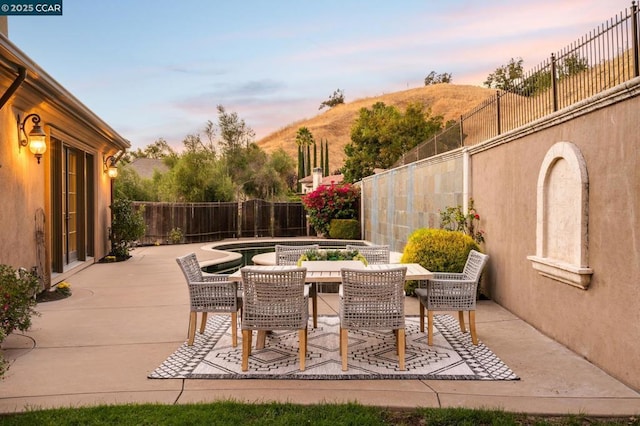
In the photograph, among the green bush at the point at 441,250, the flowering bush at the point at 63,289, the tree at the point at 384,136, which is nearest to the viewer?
the green bush at the point at 441,250

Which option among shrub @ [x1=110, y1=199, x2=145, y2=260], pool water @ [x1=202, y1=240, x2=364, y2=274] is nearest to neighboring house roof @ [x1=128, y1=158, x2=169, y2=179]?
pool water @ [x1=202, y1=240, x2=364, y2=274]

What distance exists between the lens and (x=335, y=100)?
3681 inches

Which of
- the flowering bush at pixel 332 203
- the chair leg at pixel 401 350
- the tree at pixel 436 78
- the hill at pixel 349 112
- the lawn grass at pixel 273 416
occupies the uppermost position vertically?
the tree at pixel 436 78

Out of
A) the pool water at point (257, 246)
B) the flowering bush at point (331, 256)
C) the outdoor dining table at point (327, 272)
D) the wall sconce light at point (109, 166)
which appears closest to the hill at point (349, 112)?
the pool water at point (257, 246)

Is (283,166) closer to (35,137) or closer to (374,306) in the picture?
(35,137)

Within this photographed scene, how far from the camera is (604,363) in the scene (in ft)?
13.7

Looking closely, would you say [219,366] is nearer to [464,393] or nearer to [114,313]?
[464,393]

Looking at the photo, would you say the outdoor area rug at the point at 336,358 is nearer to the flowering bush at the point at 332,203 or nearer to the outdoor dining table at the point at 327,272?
the outdoor dining table at the point at 327,272

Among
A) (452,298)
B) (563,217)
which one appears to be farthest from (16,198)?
(563,217)

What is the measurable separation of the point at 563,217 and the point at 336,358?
2637 millimetres

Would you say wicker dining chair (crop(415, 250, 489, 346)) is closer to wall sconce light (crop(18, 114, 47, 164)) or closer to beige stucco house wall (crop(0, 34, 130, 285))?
beige stucco house wall (crop(0, 34, 130, 285))

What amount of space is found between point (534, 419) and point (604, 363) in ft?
4.47

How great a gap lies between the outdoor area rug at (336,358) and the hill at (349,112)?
64.8m

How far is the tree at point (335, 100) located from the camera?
306 feet
